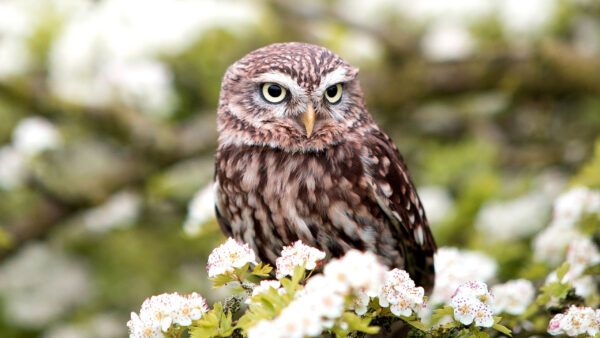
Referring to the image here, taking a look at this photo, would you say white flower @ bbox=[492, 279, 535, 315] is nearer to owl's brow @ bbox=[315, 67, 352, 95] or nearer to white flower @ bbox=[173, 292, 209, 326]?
owl's brow @ bbox=[315, 67, 352, 95]

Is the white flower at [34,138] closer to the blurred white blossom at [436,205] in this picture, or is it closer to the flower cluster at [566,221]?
the blurred white blossom at [436,205]

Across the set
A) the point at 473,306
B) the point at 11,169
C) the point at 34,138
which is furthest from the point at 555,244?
the point at 11,169

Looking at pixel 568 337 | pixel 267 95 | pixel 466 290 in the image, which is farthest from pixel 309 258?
pixel 267 95

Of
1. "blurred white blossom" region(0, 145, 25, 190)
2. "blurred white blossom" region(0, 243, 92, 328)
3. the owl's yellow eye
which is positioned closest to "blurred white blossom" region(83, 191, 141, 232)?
"blurred white blossom" region(0, 243, 92, 328)

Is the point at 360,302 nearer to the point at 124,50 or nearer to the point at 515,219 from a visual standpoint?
the point at 515,219

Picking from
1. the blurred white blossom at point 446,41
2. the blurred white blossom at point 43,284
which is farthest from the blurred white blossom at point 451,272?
the blurred white blossom at point 43,284

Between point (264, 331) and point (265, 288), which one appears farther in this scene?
point (265, 288)
